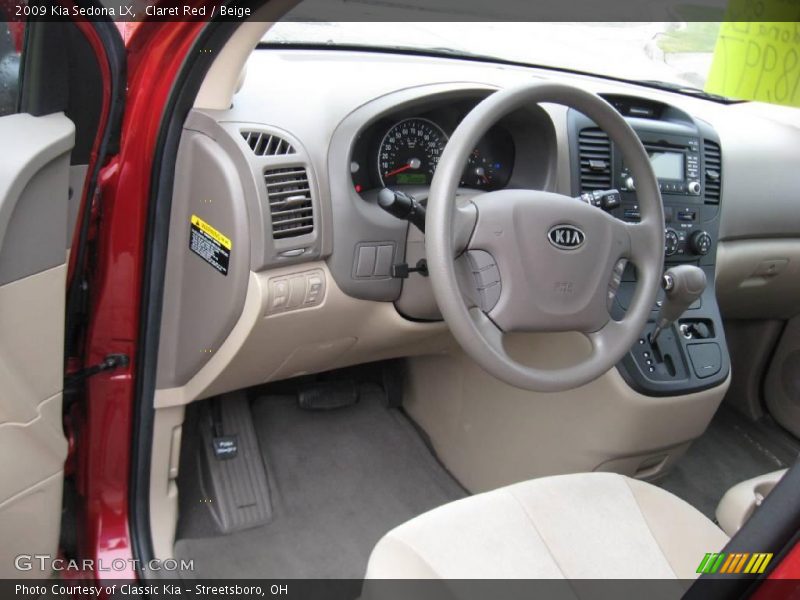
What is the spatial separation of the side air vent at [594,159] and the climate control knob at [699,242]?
1.03 ft

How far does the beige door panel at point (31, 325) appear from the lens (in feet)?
3.94

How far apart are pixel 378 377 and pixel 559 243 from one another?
4.04 ft

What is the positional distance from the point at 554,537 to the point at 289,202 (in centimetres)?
82

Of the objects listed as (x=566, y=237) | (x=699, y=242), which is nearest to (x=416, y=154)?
(x=566, y=237)

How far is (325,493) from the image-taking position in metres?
2.16

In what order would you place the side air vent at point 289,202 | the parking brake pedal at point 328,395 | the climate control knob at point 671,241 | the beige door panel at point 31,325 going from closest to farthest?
the beige door panel at point 31,325 < the side air vent at point 289,202 < the climate control knob at point 671,241 < the parking brake pedal at point 328,395

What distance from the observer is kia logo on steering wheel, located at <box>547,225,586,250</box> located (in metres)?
1.38

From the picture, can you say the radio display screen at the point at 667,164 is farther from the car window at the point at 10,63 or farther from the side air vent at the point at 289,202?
the car window at the point at 10,63

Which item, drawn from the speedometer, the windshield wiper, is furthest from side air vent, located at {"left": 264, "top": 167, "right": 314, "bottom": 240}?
the windshield wiper

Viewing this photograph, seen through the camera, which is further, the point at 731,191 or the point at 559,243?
the point at 731,191

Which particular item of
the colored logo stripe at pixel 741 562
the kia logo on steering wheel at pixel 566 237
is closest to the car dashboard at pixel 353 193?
the kia logo on steering wheel at pixel 566 237

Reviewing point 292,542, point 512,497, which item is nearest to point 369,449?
point 292,542

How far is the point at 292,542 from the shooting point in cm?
199

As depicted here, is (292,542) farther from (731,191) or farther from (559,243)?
(731,191)
